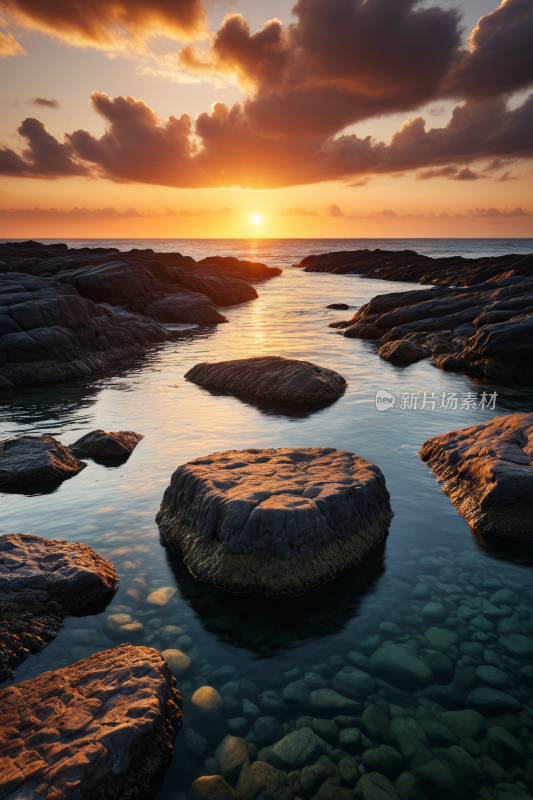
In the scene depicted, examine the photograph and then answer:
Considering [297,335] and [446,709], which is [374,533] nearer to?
[446,709]

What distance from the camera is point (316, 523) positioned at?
723cm

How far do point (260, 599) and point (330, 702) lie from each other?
1869mm

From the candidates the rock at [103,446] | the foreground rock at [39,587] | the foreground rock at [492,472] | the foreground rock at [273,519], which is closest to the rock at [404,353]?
the foreground rock at [492,472]

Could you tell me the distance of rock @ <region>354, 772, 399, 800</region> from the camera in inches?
172

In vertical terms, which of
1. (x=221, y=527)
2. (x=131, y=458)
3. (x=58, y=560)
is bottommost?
(x=131, y=458)

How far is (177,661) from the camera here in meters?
5.96

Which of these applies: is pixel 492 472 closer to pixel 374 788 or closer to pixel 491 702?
pixel 491 702

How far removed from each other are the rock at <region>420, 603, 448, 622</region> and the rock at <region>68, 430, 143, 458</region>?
28.3 feet

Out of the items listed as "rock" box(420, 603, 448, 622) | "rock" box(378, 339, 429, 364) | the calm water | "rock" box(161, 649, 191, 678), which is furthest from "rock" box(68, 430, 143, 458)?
"rock" box(378, 339, 429, 364)

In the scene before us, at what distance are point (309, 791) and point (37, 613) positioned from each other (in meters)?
4.04

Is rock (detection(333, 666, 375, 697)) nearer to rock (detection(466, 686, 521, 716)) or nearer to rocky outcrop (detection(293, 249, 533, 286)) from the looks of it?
rock (detection(466, 686, 521, 716))

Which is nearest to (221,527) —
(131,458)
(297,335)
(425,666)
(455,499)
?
(425,666)

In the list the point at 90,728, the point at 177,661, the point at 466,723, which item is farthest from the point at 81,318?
the point at 466,723

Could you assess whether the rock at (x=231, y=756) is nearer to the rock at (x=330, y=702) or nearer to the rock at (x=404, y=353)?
the rock at (x=330, y=702)
